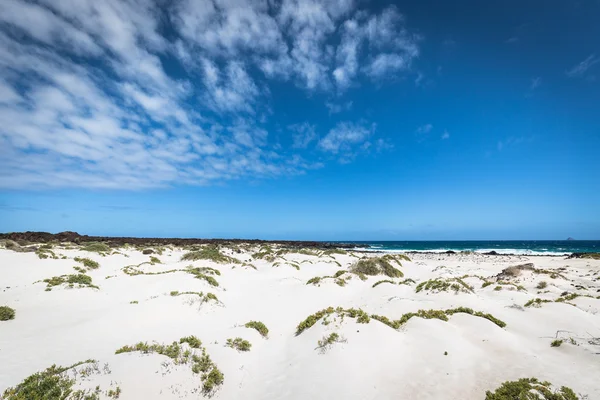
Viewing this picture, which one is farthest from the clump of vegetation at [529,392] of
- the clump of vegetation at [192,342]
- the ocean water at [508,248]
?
the ocean water at [508,248]

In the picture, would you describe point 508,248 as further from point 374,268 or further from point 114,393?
point 114,393

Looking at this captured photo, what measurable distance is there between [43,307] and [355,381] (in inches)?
599

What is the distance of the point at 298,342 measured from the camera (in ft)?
34.9

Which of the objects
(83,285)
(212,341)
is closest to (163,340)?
(212,341)

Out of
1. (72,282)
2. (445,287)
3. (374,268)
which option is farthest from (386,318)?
(72,282)

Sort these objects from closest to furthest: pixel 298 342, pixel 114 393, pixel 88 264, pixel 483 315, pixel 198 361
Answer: pixel 114 393 < pixel 198 361 < pixel 298 342 < pixel 483 315 < pixel 88 264

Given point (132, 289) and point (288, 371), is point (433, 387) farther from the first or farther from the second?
point (132, 289)

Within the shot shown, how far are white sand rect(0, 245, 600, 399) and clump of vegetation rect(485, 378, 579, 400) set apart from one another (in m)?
0.53

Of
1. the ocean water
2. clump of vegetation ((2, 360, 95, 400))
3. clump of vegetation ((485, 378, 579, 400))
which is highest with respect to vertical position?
clump of vegetation ((2, 360, 95, 400))

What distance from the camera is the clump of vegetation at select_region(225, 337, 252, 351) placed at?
32.8ft

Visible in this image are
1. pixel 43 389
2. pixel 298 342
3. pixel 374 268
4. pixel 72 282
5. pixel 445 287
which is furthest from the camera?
pixel 374 268

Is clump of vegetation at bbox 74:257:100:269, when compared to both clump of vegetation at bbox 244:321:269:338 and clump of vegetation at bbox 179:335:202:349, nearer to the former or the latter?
clump of vegetation at bbox 244:321:269:338

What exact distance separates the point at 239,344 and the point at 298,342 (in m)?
2.25

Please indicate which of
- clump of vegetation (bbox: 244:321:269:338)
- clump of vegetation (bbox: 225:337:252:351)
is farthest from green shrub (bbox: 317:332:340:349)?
clump of vegetation (bbox: 244:321:269:338)
